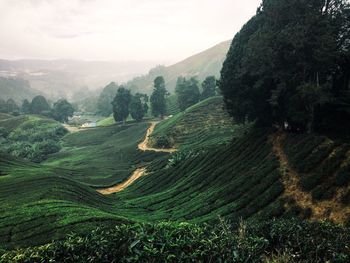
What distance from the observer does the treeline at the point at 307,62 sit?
1697 inches

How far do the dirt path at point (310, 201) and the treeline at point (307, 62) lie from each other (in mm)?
6779

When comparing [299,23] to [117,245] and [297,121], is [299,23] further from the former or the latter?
[117,245]

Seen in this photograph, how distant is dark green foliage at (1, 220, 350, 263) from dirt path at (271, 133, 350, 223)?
666 centimetres

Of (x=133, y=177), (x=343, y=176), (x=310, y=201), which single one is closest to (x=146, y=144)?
(x=133, y=177)

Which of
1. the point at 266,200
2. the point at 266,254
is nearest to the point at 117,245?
the point at 266,254

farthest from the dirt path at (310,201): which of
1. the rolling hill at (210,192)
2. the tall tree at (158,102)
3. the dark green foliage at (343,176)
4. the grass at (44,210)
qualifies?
the tall tree at (158,102)

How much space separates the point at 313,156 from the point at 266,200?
277 inches

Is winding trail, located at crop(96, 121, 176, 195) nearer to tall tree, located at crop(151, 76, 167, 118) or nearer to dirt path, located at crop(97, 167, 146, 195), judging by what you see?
dirt path, located at crop(97, 167, 146, 195)

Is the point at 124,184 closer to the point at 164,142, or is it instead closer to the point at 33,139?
the point at 164,142

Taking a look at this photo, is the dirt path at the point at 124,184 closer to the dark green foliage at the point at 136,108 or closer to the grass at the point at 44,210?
the grass at the point at 44,210

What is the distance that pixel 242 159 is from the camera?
172ft

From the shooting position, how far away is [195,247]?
23.1 meters

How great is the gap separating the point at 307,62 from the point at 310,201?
17971mm

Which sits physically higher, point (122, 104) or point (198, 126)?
point (122, 104)
